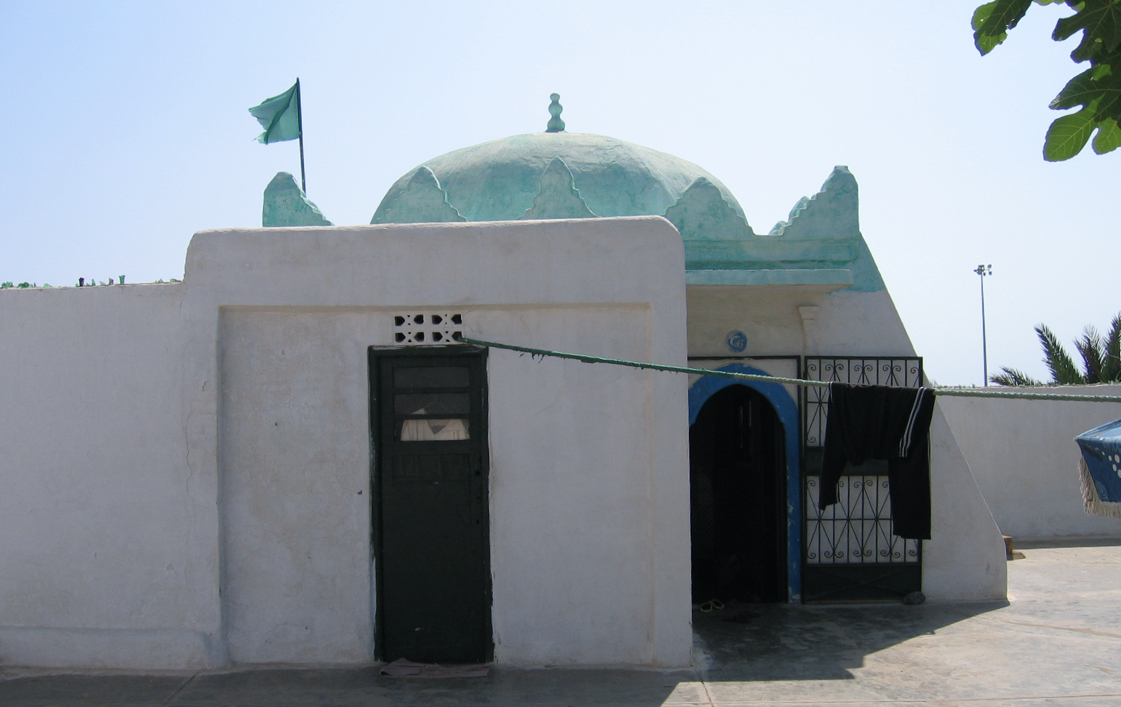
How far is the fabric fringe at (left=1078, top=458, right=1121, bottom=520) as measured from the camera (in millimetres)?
4418

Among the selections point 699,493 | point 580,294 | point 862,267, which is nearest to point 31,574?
point 580,294

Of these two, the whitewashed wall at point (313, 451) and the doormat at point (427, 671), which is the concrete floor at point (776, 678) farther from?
the whitewashed wall at point (313, 451)

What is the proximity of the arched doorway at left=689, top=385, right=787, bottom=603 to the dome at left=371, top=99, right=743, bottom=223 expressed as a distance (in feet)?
7.00

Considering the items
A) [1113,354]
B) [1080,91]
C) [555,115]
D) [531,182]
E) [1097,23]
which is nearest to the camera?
[1097,23]

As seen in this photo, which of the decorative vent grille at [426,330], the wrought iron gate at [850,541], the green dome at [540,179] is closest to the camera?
the decorative vent grille at [426,330]

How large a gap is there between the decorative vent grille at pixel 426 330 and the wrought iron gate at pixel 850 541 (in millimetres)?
3525

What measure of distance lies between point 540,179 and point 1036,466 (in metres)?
8.11

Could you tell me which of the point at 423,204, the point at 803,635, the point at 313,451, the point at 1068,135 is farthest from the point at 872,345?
the point at 1068,135

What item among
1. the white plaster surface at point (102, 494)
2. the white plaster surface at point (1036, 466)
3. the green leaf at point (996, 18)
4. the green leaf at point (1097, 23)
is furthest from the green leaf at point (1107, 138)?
the white plaster surface at point (1036, 466)

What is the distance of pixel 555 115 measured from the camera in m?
10.8

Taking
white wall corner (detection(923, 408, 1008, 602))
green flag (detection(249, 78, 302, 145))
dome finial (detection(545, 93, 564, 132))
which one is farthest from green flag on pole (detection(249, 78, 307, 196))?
white wall corner (detection(923, 408, 1008, 602))

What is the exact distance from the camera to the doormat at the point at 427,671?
5.89m

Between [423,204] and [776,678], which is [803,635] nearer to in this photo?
[776,678]

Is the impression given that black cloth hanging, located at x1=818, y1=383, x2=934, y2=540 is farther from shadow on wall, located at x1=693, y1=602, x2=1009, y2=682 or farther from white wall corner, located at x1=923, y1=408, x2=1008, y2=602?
white wall corner, located at x1=923, y1=408, x2=1008, y2=602
